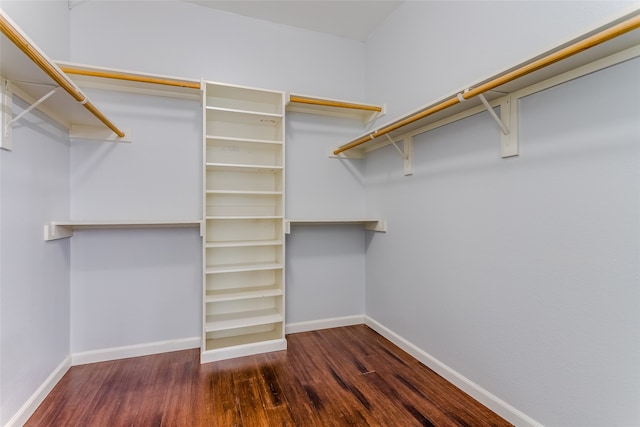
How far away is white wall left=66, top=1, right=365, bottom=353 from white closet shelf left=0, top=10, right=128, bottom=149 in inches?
17.7

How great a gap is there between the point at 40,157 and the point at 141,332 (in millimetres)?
1406

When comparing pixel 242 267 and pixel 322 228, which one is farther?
pixel 322 228

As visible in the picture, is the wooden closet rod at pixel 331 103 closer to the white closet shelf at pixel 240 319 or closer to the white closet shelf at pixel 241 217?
the white closet shelf at pixel 241 217

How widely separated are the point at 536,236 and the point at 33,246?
8.75 ft

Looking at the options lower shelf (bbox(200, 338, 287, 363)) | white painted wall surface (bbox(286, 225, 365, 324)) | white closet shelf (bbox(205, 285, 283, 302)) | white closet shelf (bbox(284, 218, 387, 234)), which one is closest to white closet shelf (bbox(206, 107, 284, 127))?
white closet shelf (bbox(284, 218, 387, 234))

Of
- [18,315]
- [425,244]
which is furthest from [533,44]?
[18,315]

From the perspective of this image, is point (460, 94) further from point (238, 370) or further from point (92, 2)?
point (92, 2)

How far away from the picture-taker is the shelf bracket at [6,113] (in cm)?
142

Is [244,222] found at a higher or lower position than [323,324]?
higher

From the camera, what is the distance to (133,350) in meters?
2.31

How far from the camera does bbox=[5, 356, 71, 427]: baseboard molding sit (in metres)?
1.51

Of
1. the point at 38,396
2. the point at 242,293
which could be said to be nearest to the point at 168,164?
the point at 242,293

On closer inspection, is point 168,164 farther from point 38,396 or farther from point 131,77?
point 38,396

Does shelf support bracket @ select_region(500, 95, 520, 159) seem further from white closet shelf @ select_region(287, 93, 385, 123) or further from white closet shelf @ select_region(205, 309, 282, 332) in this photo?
white closet shelf @ select_region(205, 309, 282, 332)
